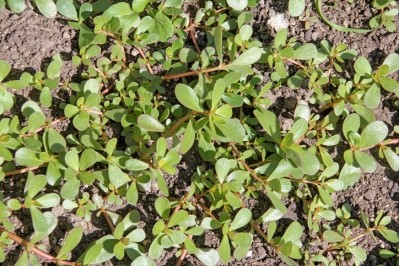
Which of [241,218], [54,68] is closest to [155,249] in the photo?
[241,218]

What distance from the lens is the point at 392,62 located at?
2.11 meters

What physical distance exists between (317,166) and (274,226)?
24 centimetres

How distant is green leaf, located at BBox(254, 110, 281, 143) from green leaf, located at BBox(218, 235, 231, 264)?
1.16 ft

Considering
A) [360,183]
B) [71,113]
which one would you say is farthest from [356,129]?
[71,113]

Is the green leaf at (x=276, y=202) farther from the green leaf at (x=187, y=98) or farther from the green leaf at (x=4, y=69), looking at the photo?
the green leaf at (x=4, y=69)

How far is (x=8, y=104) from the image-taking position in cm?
190

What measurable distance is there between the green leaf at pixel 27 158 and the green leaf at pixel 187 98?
0.47 m

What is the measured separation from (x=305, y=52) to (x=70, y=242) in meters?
1.00

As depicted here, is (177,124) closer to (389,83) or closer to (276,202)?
(276,202)

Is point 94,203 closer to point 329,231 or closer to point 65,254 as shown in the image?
point 65,254

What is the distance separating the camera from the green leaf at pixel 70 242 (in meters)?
1.80

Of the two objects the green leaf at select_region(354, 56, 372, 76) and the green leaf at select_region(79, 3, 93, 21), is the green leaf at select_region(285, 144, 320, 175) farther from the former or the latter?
the green leaf at select_region(79, 3, 93, 21)

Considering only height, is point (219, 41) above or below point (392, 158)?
above

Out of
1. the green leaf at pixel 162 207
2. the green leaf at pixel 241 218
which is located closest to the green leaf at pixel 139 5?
the green leaf at pixel 162 207
